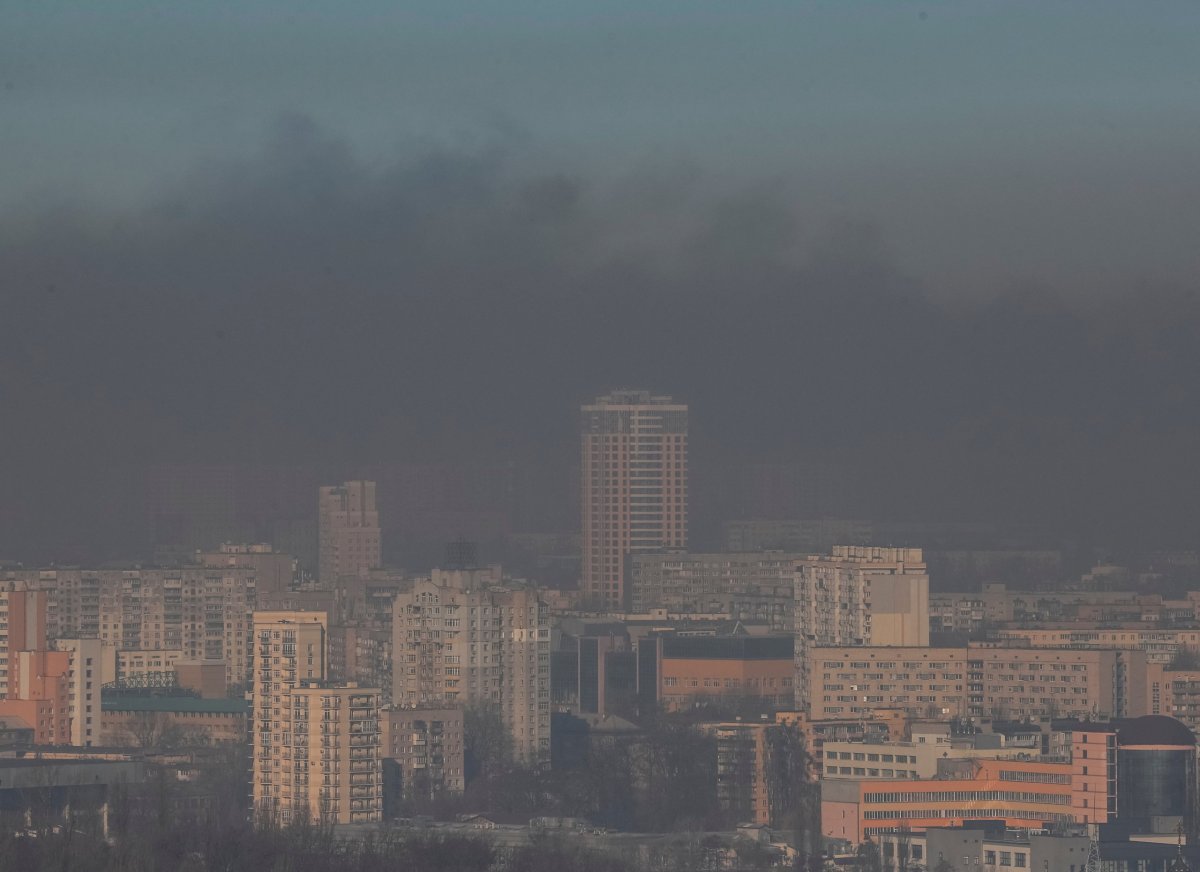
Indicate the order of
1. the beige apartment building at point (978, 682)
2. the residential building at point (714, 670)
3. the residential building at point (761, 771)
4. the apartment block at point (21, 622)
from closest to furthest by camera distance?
the residential building at point (761, 771)
the beige apartment building at point (978, 682)
the apartment block at point (21, 622)
the residential building at point (714, 670)

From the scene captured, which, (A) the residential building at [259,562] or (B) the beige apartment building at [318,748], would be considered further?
(A) the residential building at [259,562]

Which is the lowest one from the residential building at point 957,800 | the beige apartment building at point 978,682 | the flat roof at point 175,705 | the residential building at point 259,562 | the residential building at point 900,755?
the residential building at point 957,800

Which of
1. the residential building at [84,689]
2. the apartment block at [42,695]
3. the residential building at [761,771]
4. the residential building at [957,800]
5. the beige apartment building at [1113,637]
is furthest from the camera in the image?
the beige apartment building at [1113,637]

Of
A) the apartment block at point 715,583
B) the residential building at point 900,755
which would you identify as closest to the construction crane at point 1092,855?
the residential building at point 900,755

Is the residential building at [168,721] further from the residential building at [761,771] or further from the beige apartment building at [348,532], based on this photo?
the beige apartment building at [348,532]

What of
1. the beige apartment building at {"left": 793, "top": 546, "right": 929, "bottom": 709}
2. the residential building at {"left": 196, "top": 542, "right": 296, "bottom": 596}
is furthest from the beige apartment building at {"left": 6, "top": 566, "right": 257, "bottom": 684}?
the beige apartment building at {"left": 793, "top": 546, "right": 929, "bottom": 709}

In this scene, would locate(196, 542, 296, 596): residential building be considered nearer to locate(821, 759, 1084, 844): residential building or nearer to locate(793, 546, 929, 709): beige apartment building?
locate(793, 546, 929, 709): beige apartment building

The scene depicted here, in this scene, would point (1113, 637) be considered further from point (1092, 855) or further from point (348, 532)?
point (1092, 855)
